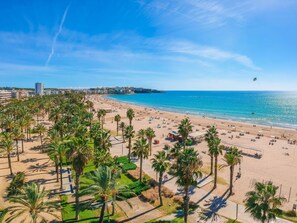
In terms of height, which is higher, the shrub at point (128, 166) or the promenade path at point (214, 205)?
the shrub at point (128, 166)

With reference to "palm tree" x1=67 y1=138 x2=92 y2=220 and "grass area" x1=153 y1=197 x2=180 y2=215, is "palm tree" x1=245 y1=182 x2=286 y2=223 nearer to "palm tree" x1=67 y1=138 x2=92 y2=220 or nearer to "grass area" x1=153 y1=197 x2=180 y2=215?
"grass area" x1=153 y1=197 x2=180 y2=215

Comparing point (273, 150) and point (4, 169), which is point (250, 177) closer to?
point (273, 150)

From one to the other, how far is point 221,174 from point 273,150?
28.5 metres

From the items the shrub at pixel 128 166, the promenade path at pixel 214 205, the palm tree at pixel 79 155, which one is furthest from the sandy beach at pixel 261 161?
the palm tree at pixel 79 155

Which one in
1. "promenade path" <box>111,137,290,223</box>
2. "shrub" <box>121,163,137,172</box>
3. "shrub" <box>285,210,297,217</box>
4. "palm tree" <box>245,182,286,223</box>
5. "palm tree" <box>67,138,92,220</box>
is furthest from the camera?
"shrub" <box>121,163,137,172</box>

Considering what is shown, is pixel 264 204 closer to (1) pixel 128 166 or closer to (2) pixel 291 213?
(2) pixel 291 213

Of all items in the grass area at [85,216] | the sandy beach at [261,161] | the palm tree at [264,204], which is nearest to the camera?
the palm tree at [264,204]

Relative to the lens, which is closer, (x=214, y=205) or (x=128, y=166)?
(x=214, y=205)

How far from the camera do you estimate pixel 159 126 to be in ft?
321

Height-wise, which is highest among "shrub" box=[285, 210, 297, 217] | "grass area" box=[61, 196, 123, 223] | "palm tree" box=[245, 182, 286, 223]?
"palm tree" box=[245, 182, 286, 223]

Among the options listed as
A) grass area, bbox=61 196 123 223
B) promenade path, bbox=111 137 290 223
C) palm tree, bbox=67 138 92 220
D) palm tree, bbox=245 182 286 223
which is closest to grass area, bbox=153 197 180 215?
promenade path, bbox=111 137 290 223

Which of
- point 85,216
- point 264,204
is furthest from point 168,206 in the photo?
point 264,204

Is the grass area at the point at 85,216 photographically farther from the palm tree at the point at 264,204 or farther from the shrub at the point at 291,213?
the shrub at the point at 291,213

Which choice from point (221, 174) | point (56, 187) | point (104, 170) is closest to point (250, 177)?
point (221, 174)
